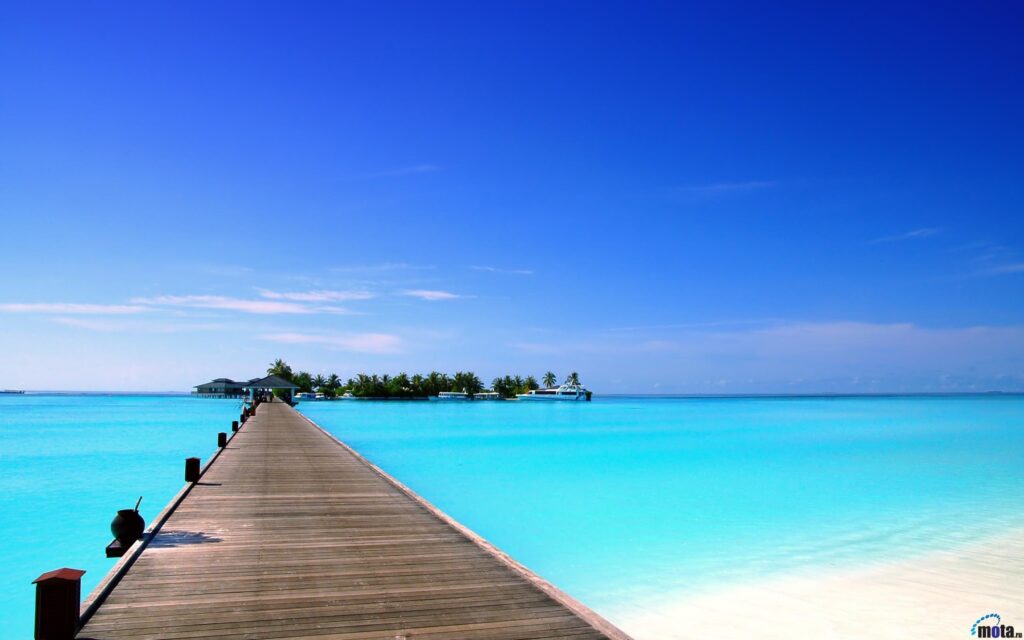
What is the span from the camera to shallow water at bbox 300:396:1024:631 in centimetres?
1103

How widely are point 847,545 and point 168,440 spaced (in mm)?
33427

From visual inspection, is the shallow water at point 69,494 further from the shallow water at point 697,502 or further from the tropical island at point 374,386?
the tropical island at point 374,386

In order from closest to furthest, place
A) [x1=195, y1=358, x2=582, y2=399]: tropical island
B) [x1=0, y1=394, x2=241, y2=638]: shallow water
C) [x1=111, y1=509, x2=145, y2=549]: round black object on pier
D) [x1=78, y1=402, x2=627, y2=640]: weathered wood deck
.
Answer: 1. [x1=78, y1=402, x2=627, y2=640]: weathered wood deck
2. [x1=111, y1=509, x2=145, y2=549]: round black object on pier
3. [x1=0, y1=394, x2=241, y2=638]: shallow water
4. [x1=195, y1=358, x2=582, y2=399]: tropical island

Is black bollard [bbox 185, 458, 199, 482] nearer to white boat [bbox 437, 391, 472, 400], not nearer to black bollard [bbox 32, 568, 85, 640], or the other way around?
black bollard [bbox 32, 568, 85, 640]

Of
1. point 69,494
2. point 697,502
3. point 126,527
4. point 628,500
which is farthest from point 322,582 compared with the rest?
point 69,494

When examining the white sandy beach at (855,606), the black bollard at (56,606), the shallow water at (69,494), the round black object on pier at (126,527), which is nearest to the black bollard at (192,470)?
the shallow water at (69,494)

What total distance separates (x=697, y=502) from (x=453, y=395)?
355 feet

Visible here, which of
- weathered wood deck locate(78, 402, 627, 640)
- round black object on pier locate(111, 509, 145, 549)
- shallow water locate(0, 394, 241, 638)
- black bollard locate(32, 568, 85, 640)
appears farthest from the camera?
shallow water locate(0, 394, 241, 638)

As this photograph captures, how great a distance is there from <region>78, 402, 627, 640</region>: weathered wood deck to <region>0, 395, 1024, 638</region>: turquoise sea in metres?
2.93

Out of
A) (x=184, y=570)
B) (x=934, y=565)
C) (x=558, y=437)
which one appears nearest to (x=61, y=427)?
(x=558, y=437)

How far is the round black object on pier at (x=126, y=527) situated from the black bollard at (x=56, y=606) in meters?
2.68

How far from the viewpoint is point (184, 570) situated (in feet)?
20.1

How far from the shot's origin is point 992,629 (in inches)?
300

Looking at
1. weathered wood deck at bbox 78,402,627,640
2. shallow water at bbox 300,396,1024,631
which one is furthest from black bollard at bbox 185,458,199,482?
shallow water at bbox 300,396,1024,631
